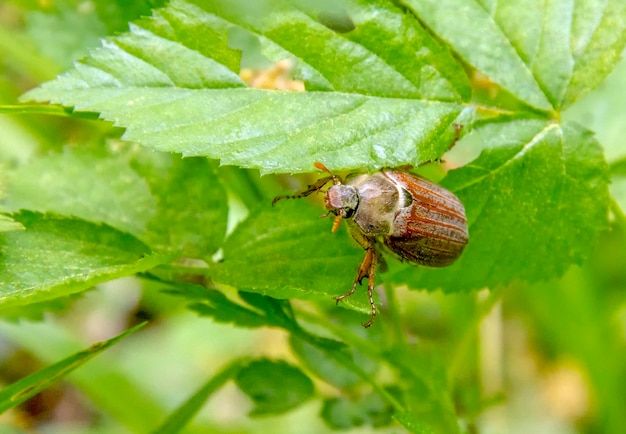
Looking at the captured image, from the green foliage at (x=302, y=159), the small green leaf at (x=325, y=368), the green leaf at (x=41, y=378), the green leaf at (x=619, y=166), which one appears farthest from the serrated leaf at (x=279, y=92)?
the small green leaf at (x=325, y=368)

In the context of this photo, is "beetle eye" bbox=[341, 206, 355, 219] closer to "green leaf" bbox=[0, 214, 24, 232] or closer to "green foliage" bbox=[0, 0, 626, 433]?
"green foliage" bbox=[0, 0, 626, 433]

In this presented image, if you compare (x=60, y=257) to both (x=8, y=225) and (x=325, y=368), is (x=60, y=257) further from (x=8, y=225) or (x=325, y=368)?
(x=325, y=368)

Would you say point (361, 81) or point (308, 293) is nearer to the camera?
point (308, 293)

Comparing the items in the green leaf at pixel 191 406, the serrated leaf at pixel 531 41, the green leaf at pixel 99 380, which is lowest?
the green leaf at pixel 99 380

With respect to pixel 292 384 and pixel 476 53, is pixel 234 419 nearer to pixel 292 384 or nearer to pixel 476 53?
pixel 292 384

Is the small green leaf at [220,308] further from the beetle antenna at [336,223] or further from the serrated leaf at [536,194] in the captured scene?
the serrated leaf at [536,194]

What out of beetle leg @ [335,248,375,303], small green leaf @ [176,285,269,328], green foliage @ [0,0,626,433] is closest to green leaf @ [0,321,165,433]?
green foliage @ [0,0,626,433]

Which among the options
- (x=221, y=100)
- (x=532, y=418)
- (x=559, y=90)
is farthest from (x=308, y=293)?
(x=532, y=418)
